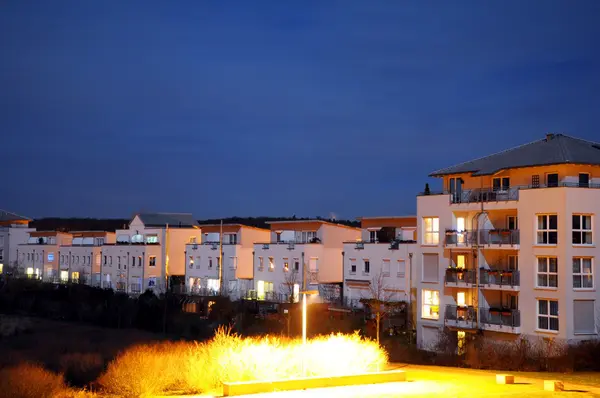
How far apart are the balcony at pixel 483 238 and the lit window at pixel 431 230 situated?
124 cm

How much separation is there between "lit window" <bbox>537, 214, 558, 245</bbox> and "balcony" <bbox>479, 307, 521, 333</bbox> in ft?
12.5

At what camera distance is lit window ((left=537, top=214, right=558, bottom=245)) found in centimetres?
3678

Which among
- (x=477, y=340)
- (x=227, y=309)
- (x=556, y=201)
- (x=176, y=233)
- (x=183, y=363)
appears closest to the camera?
(x=183, y=363)

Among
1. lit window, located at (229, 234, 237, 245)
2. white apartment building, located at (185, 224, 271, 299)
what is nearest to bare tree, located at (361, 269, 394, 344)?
white apartment building, located at (185, 224, 271, 299)

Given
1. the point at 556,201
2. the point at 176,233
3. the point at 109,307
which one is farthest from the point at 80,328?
the point at 556,201

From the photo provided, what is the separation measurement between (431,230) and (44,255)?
219ft

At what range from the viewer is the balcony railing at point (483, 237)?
126 ft

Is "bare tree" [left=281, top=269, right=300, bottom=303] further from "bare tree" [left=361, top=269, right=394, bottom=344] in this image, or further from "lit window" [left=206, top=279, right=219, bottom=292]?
"lit window" [left=206, top=279, right=219, bottom=292]

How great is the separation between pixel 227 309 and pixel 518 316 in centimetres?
2838

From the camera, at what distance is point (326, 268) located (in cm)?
6125

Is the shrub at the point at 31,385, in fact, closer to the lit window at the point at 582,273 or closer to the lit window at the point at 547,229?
the lit window at the point at 547,229

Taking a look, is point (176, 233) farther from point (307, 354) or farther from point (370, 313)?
point (307, 354)

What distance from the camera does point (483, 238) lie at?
3991 centimetres

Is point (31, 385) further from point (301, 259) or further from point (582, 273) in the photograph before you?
point (301, 259)
